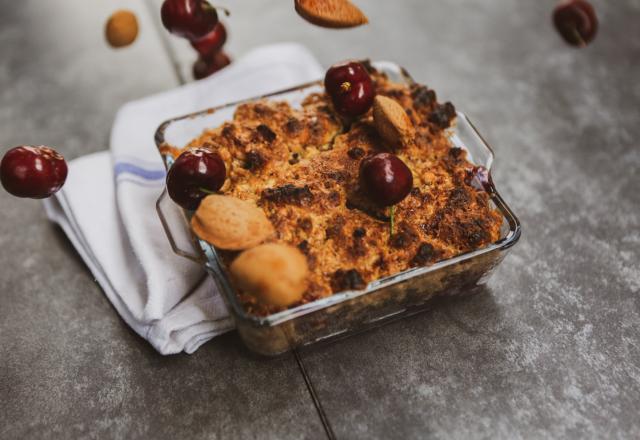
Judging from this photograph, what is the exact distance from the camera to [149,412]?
1188 millimetres

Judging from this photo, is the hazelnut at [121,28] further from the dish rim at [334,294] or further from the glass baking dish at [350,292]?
the dish rim at [334,294]

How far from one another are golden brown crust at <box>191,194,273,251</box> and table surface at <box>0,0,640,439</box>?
11.8 inches

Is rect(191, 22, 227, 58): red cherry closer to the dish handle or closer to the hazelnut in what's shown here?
the hazelnut

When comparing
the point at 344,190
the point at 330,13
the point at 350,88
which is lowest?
the point at 344,190

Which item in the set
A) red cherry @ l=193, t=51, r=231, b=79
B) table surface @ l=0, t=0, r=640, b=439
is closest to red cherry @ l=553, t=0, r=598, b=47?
table surface @ l=0, t=0, r=640, b=439

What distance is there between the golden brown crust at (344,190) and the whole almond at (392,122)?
0.03 m

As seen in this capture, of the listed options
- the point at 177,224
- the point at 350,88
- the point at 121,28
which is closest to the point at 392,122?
the point at 350,88

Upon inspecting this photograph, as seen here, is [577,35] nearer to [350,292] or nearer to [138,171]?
[350,292]

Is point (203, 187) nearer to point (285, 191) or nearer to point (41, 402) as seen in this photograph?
point (285, 191)

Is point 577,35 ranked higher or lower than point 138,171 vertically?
higher

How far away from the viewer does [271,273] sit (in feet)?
3.28

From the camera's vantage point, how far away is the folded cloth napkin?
1.26m

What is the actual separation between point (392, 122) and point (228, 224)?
0.40 meters

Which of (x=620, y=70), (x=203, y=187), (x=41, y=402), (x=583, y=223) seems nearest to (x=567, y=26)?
(x=620, y=70)
